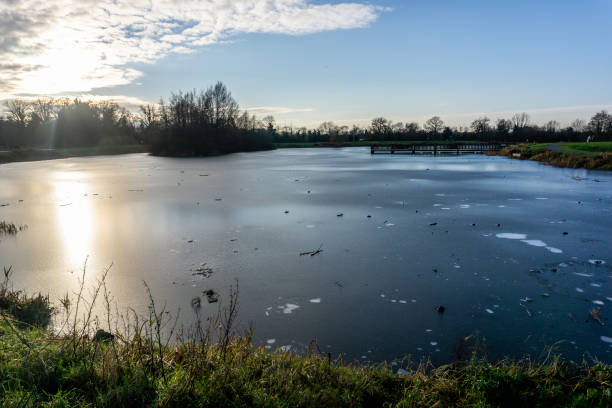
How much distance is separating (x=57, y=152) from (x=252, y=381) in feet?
211

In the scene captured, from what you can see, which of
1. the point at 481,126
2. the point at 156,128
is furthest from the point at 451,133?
the point at 156,128

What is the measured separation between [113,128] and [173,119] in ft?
62.1

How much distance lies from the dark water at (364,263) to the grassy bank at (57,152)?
43.5m

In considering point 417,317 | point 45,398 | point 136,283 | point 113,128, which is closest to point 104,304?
point 136,283

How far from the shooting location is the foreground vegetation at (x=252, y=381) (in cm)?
279

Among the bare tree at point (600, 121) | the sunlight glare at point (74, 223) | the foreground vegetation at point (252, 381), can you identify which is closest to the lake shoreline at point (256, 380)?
the foreground vegetation at point (252, 381)

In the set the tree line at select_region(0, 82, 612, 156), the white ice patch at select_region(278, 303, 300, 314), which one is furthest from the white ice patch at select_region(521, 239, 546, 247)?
the tree line at select_region(0, 82, 612, 156)

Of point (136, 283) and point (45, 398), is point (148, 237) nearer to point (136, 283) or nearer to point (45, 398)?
point (136, 283)

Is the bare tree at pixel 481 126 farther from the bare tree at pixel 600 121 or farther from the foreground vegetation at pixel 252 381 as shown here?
the foreground vegetation at pixel 252 381

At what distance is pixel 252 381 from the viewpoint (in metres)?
2.98

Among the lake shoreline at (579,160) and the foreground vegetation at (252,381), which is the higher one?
the lake shoreline at (579,160)

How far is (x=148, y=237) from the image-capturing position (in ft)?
27.5

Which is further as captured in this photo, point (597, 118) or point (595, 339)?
point (597, 118)

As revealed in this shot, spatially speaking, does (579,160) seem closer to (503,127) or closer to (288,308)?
(288,308)
